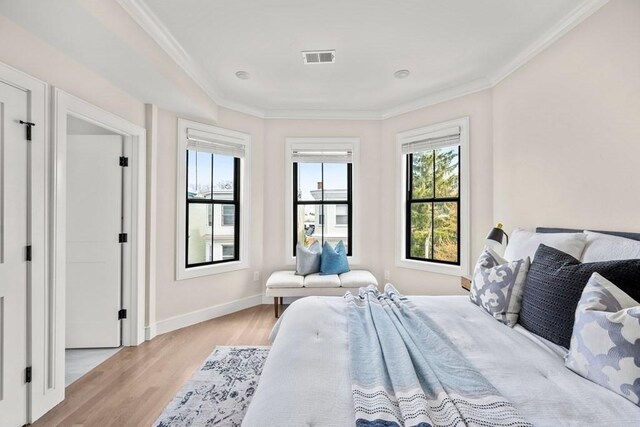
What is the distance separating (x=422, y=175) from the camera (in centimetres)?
382

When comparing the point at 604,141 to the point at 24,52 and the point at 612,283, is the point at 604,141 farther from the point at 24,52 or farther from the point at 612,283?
the point at 24,52

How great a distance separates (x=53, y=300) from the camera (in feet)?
6.54

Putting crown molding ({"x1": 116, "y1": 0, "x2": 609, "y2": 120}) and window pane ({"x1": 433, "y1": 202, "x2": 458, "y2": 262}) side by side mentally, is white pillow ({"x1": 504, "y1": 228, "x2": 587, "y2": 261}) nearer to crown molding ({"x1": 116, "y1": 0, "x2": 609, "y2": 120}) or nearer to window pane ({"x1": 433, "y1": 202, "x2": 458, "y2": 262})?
window pane ({"x1": 433, "y1": 202, "x2": 458, "y2": 262})

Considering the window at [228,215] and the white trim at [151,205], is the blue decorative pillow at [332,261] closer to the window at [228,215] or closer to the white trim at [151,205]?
the window at [228,215]

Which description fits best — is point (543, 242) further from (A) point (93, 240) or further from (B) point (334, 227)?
(A) point (93, 240)

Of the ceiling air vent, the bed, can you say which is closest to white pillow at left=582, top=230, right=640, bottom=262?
the bed

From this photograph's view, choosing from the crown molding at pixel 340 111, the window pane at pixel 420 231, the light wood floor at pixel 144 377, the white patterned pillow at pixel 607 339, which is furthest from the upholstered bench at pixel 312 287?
the white patterned pillow at pixel 607 339

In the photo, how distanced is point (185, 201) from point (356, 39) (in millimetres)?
2433

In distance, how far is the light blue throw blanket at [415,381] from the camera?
2.84 ft

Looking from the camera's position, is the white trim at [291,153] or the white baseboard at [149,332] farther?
the white trim at [291,153]

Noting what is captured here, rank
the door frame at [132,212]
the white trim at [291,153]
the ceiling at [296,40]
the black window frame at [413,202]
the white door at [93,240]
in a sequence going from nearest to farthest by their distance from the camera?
the ceiling at [296,40] → the door frame at [132,212] → the white door at [93,240] → the black window frame at [413,202] → the white trim at [291,153]

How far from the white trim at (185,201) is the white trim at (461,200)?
1.96 metres

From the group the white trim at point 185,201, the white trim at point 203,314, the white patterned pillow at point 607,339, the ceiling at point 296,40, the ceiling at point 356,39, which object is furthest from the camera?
the white trim at point 185,201

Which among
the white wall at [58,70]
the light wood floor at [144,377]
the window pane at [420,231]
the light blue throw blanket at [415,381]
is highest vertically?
the white wall at [58,70]
